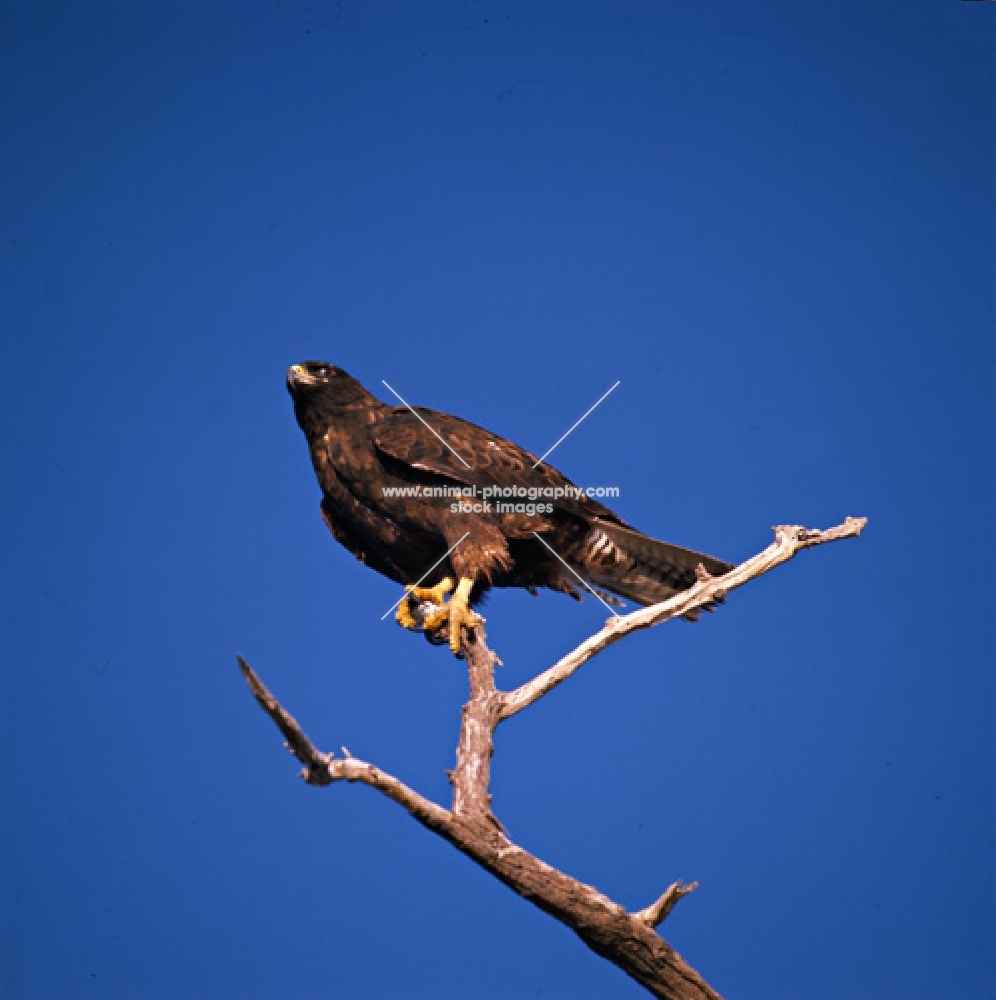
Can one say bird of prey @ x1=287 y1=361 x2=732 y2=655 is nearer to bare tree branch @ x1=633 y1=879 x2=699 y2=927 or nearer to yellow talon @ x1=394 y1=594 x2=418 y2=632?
yellow talon @ x1=394 y1=594 x2=418 y2=632

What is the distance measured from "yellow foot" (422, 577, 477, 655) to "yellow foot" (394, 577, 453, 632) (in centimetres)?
11

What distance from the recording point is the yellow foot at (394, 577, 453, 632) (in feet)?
21.9

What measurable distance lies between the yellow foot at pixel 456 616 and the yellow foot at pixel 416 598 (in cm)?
11

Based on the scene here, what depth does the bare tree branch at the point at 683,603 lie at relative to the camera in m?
5.88

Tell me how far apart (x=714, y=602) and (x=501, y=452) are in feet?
4.56

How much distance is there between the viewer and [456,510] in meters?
6.89

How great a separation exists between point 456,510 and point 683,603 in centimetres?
128

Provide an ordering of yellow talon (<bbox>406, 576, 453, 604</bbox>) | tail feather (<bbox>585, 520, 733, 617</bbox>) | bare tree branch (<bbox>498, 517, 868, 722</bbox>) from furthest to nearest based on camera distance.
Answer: tail feather (<bbox>585, 520, 733, 617</bbox>) < yellow talon (<bbox>406, 576, 453, 604</bbox>) < bare tree branch (<bbox>498, 517, 868, 722</bbox>)

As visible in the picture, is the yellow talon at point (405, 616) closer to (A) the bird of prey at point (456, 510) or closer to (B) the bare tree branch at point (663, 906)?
(A) the bird of prey at point (456, 510)

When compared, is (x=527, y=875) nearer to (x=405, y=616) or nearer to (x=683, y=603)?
(x=683, y=603)

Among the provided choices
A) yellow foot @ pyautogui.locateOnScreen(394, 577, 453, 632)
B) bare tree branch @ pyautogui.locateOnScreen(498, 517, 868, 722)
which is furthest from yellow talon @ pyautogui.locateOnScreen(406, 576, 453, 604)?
bare tree branch @ pyautogui.locateOnScreen(498, 517, 868, 722)

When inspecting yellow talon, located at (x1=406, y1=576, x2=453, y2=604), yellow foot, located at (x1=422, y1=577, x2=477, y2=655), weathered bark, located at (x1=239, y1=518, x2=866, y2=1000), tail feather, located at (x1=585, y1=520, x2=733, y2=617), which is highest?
tail feather, located at (x1=585, y1=520, x2=733, y2=617)

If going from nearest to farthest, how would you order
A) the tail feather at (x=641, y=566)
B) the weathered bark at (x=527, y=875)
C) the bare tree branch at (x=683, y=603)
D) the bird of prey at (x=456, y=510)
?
1. the weathered bark at (x=527, y=875)
2. the bare tree branch at (x=683, y=603)
3. the bird of prey at (x=456, y=510)
4. the tail feather at (x=641, y=566)

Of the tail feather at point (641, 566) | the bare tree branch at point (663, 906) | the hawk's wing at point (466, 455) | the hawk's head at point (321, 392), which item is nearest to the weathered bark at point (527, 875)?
the bare tree branch at point (663, 906)
